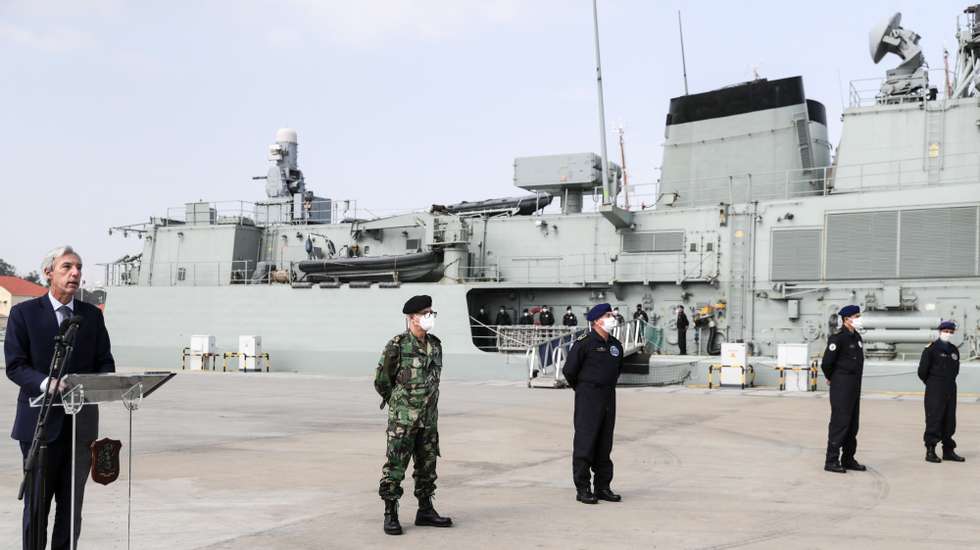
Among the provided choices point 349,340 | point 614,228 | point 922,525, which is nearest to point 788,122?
point 614,228

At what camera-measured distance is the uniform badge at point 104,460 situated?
12.7 ft

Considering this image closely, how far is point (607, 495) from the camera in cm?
600

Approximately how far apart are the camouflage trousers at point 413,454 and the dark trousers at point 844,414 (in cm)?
375

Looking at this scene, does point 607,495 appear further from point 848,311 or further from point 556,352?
point 556,352

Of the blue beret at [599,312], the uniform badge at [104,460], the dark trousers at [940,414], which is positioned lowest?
the dark trousers at [940,414]

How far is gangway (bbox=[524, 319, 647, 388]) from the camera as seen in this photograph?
17.0 meters

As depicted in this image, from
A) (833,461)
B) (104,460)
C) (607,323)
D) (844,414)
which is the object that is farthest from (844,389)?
(104,460)

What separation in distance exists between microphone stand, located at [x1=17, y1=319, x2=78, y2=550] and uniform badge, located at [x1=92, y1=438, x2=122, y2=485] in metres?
0.20

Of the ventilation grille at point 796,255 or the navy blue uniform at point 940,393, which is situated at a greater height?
the ventilation grille at point 796,255

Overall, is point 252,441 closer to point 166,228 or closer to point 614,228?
point 614,228

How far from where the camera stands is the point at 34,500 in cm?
378

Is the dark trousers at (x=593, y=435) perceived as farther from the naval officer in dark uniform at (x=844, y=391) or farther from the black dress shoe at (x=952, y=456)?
the black dress shoe at (x=952, y=456)

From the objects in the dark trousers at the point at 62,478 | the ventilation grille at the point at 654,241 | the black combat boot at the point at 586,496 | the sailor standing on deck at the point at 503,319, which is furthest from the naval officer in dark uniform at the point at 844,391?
the sailor standing on deck at the point at 503,319

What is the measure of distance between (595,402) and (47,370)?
11.5 ft
